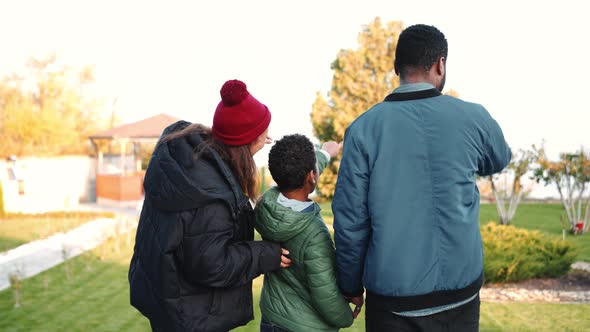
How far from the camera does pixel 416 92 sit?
6.33ft

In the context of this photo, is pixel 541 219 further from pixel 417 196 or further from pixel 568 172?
pixel 417 196

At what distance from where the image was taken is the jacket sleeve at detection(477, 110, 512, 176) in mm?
1945

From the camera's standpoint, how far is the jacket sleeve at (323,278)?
213 cm

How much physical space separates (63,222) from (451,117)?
12.6 m

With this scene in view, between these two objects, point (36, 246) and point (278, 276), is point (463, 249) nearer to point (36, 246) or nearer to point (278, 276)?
point (278, 276)

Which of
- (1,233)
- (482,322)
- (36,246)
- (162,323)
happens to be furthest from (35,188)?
(162,323)

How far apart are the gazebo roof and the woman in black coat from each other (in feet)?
53.5

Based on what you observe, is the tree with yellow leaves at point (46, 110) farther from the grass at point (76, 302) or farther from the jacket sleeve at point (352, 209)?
the jacket sleeve at point (352, 209)

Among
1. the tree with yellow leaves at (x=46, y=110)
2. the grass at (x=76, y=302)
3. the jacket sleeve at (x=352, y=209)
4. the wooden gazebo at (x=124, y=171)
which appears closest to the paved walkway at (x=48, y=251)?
the grass at (x=76, y=302)

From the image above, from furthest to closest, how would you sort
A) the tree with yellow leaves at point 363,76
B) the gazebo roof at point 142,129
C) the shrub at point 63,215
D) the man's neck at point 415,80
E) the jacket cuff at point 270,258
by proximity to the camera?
1. the gazebo roof at point 142,129
2. the tree with yellow leaves at point 363,76
3. the shrub at point 63,215
4. the jacket cuff at point 270,258
5. the man's neck at point 415,80

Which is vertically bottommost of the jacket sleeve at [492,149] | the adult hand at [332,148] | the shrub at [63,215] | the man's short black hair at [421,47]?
the shrub at [63,215]

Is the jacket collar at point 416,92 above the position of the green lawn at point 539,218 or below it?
above

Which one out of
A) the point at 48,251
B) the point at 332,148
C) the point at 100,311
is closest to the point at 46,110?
the point at 48,251

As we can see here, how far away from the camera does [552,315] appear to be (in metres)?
5.30
